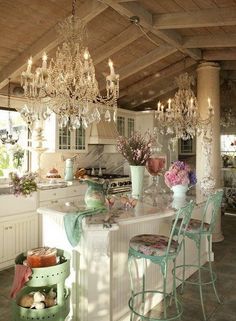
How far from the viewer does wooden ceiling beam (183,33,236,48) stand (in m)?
4.39

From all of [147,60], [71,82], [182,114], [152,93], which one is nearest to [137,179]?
[71,82]

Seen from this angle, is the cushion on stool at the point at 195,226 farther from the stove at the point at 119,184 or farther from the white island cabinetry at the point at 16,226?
the stove at the point at 119,184

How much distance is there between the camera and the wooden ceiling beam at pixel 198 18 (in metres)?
3.62

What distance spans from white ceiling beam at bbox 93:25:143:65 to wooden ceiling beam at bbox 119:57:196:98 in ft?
5.56

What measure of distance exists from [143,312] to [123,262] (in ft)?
2.01

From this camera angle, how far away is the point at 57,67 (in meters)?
2.79

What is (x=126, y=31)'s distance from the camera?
175 inches

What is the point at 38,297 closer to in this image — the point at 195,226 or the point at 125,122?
the point at 195,226

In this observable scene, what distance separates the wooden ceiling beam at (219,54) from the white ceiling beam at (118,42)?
129cm

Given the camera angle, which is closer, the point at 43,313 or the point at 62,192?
the point at 43,313

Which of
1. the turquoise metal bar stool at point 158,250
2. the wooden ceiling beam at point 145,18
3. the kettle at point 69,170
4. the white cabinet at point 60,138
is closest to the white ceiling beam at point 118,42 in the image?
the wooden ceiling beam at point 145,18

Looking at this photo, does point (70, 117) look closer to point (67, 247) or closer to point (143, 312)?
point (67, 247)

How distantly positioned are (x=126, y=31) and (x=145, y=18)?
577mm

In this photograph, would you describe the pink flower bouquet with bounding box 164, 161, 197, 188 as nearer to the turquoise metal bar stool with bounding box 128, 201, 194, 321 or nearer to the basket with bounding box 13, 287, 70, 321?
the turquoise metal bar stool with bounding box 128, 201, 194, 321
